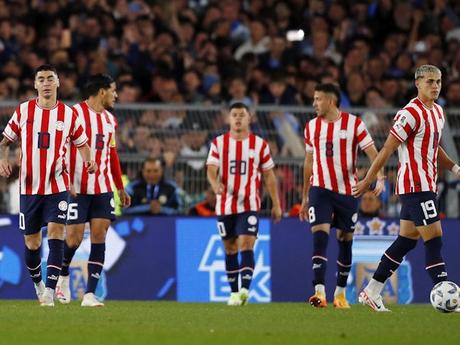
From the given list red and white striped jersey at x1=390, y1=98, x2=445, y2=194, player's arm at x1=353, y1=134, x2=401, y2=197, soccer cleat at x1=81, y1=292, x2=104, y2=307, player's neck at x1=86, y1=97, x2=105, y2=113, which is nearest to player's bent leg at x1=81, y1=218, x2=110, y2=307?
soccer cleat at x1=81, y1=292, x2=104, y2=307

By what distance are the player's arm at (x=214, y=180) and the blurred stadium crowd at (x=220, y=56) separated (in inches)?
105

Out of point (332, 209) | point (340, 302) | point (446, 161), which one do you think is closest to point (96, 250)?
point (332, 209)

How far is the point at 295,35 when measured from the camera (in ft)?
79.5

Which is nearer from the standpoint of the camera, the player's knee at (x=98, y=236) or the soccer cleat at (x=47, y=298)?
the soccer cleat at (x=47, y=298)

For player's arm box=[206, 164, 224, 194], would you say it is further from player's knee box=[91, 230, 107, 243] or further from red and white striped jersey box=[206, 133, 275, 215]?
player's knee box=[91, 230, 107, 243]

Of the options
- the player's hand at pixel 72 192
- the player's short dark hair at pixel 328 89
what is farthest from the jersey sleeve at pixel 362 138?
the player's hand at pixel 72 192

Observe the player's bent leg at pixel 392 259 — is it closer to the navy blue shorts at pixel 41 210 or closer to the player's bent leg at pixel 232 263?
the player's bent leg at pixel 232 263

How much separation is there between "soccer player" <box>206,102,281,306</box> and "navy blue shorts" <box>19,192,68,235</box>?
273cm

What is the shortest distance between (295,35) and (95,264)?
11.1 m

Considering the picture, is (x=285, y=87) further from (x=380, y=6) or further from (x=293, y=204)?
(x=380, y=6)

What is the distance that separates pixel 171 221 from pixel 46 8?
19.2 ft

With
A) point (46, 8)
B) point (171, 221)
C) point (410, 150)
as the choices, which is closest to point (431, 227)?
point (410, 150)

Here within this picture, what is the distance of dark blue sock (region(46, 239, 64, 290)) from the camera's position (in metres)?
13.2

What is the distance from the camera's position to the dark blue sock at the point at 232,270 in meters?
15.7
